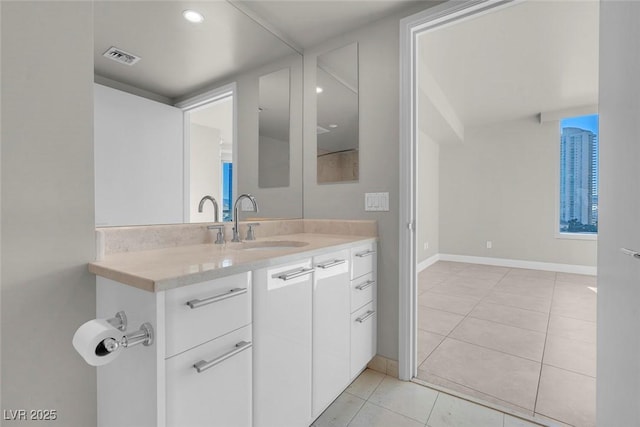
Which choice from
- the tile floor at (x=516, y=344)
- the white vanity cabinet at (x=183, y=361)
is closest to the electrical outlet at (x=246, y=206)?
the white vanity cabinet at (x=183, y=361)

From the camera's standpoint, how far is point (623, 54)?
0.96 metres

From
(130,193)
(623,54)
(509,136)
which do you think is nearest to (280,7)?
(130,193)

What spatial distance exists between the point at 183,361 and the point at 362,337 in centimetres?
113

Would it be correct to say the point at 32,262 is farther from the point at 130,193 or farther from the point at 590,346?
the point at 590,346

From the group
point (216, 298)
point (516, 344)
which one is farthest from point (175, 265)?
point (516, 344)

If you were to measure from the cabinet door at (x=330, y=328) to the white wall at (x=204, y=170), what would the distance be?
27.6 inches

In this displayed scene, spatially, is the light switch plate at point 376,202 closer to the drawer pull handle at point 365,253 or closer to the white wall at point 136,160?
the drawer pull handle at point 365,253

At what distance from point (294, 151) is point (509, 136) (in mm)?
4634

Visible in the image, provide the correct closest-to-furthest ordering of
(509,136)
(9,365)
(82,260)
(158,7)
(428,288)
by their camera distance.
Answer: (9,365)
(82,260)
(158,7)
(428,288)
(509,136)

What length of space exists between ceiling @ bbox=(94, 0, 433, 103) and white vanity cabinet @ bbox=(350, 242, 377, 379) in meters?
1.29

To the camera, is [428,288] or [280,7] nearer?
[280,7]

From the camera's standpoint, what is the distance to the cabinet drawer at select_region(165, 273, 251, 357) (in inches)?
31.3

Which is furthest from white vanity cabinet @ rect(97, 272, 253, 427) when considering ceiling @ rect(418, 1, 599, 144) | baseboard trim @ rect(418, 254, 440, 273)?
baseboard trim @ rect(418, 254, 440, 273)

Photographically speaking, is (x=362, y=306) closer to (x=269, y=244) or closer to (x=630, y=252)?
(x=269, y=244)
